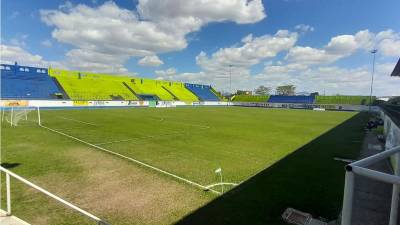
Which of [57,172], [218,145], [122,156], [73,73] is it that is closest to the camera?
[57,172]

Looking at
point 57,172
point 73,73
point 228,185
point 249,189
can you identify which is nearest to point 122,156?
point 57,172

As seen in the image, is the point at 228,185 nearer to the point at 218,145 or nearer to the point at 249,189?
the point at 249,189

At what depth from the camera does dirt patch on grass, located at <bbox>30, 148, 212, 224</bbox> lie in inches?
248

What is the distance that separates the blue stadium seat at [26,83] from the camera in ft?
154

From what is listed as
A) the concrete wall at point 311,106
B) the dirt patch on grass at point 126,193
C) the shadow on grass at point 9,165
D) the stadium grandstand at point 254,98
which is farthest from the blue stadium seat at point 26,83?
the stadium grandstand at point 254,98

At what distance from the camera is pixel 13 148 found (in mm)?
13109

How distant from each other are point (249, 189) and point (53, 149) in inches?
424

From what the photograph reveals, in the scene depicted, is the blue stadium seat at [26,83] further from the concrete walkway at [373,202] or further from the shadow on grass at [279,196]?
the concrete walkway at [373,202]

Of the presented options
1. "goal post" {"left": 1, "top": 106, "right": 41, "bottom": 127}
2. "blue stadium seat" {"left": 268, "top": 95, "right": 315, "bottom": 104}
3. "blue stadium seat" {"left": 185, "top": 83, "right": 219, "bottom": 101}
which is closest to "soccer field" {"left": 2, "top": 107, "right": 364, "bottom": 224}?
"goal post" {"left": 1, "top": 106, "right": 41, "bottom": 127}

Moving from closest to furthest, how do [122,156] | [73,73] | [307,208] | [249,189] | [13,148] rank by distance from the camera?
[307,208], [249,189], [122,156], [13,148], [73,73]

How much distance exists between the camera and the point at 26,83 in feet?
168

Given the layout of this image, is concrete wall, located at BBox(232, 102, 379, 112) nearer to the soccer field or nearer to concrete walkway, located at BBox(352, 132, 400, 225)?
the soccer field

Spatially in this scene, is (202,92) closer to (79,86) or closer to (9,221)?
(79,86)

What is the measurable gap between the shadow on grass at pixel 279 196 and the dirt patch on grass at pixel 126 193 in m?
0.64
